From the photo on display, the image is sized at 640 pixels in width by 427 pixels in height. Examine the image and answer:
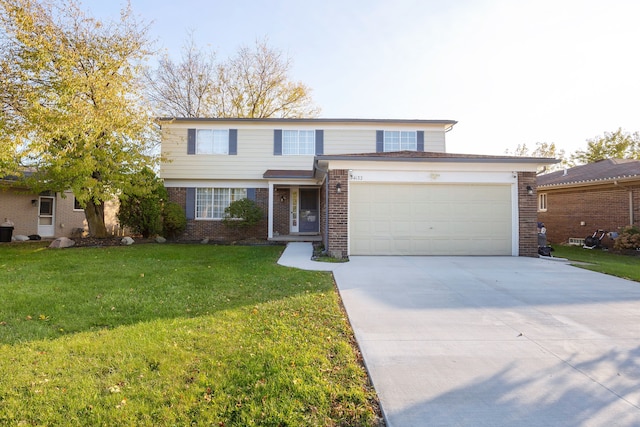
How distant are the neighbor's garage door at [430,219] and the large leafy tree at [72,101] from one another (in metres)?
8.17

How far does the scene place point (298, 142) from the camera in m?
15.9

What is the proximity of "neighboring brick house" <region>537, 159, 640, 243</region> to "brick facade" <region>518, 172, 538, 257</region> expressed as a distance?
641 cm

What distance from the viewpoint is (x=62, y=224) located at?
18.0 meters

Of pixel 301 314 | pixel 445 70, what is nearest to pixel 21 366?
pixel 301 314

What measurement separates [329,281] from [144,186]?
963 centimetres

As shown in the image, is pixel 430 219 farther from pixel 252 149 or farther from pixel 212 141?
pixel 212 141

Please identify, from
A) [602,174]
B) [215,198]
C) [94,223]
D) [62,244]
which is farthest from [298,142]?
[602,174]

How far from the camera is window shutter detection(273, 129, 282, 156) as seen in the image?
51.6 feet

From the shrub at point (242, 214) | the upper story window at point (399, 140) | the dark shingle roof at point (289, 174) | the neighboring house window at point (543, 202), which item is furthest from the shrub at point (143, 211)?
the neighboring house window at point (543, 202)

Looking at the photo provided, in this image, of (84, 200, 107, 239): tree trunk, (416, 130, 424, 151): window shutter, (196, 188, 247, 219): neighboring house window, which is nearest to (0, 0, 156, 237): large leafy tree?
(84, 200, 107, 239): tree trunk

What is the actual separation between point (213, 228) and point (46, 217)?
29.6 feet

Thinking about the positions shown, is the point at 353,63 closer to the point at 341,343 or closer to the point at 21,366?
the point at 341,343

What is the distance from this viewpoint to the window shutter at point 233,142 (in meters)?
15.7

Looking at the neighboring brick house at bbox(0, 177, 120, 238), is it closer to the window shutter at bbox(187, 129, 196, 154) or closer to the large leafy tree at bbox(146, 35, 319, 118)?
the window shutter at bbox(187, 129, 196, 154)
